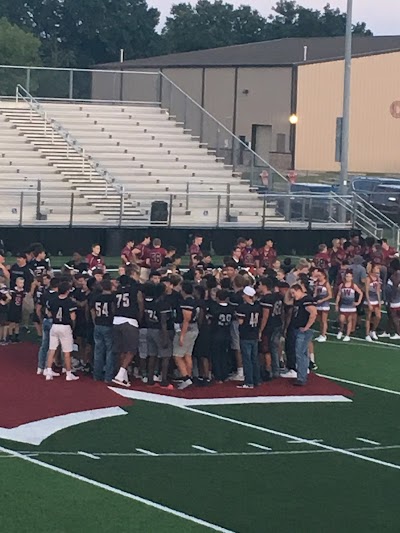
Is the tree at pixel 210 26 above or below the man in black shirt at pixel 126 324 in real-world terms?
above

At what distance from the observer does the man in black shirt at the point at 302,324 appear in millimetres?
18266

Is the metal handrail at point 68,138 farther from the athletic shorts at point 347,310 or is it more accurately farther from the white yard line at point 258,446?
the white yard line at point 258,446

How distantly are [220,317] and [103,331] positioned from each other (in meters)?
1.56

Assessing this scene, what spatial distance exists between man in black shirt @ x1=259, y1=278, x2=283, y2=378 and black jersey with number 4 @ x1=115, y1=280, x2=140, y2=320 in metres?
1.69

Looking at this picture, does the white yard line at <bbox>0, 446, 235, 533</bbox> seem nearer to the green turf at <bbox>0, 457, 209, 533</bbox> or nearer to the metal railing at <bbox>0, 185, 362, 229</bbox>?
the green turf at <bbox>0, 457, 209, 533</bbox>

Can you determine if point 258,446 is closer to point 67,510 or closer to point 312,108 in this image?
point 67,510

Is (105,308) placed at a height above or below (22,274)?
below

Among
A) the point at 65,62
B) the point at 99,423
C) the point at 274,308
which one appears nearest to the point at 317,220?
the point at 274,308

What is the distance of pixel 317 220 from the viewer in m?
35.8

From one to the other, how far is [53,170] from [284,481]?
948 inches

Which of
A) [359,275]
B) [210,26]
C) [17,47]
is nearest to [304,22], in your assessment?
[210,26]

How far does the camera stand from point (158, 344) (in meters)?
18.1

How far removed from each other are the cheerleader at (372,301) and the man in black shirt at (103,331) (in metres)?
5.87

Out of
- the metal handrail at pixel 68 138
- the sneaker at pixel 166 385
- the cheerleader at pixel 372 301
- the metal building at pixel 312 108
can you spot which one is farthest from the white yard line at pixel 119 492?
the metal building at pixel 312 108
